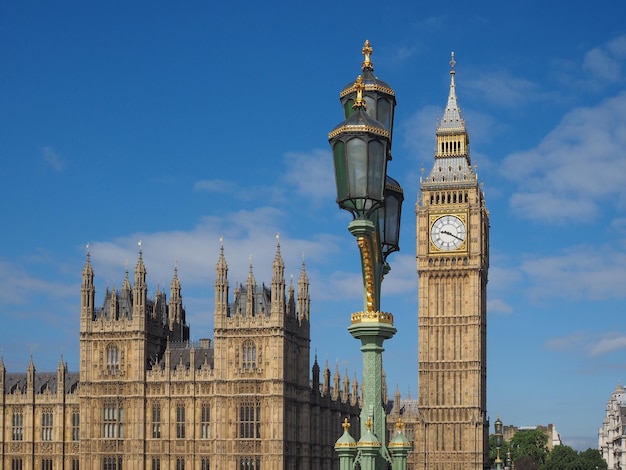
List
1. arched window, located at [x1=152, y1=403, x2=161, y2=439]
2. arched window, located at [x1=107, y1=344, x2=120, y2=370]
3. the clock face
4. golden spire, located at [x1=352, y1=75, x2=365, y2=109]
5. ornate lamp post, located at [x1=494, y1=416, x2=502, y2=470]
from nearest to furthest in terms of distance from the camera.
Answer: golden spire, located at [x1=352, y1=75, x2=365, y2=109] → ornate lamp post, located at [x1=494, y1=416, x2=502, y2=470] → arched window, located at [x1=152, y1=403, x2=161, y2=439] → arched window, located at [x1=107, y1=344, x2=120, y2=370] → the clock face

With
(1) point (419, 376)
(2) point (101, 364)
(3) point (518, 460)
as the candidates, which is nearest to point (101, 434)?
(2) point (101, 364)

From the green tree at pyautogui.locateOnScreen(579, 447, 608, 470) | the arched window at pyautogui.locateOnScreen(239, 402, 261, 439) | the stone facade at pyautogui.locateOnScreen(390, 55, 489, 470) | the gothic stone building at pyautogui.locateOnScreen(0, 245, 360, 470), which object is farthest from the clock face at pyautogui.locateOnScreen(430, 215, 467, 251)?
the green tree at pyautogui.locateOnScreen(579, 447, 608, 470)

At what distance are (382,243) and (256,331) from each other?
6518cm

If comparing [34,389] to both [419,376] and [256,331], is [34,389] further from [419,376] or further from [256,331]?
[419,376]

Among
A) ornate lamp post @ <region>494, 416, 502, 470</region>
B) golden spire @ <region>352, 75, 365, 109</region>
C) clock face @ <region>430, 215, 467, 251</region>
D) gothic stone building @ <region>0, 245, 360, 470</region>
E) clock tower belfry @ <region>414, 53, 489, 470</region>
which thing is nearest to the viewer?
golden spire @ <region>352, 75, 365, 109</region>

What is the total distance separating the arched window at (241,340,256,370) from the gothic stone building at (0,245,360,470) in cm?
10

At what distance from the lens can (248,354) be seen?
80.7 meters

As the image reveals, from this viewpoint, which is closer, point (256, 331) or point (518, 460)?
point (256, 331)

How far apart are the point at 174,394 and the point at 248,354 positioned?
6.22 metres

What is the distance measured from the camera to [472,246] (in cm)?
10438

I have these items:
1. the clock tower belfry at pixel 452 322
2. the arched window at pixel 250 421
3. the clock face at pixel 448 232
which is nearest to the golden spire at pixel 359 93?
the arched window at pixel 250 421

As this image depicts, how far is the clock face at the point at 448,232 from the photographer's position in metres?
105

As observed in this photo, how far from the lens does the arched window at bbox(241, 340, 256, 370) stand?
80.5 meters

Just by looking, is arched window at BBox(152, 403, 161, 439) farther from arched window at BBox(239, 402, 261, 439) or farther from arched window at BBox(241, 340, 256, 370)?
arched window at BBox(241, 340, 256, 370)
